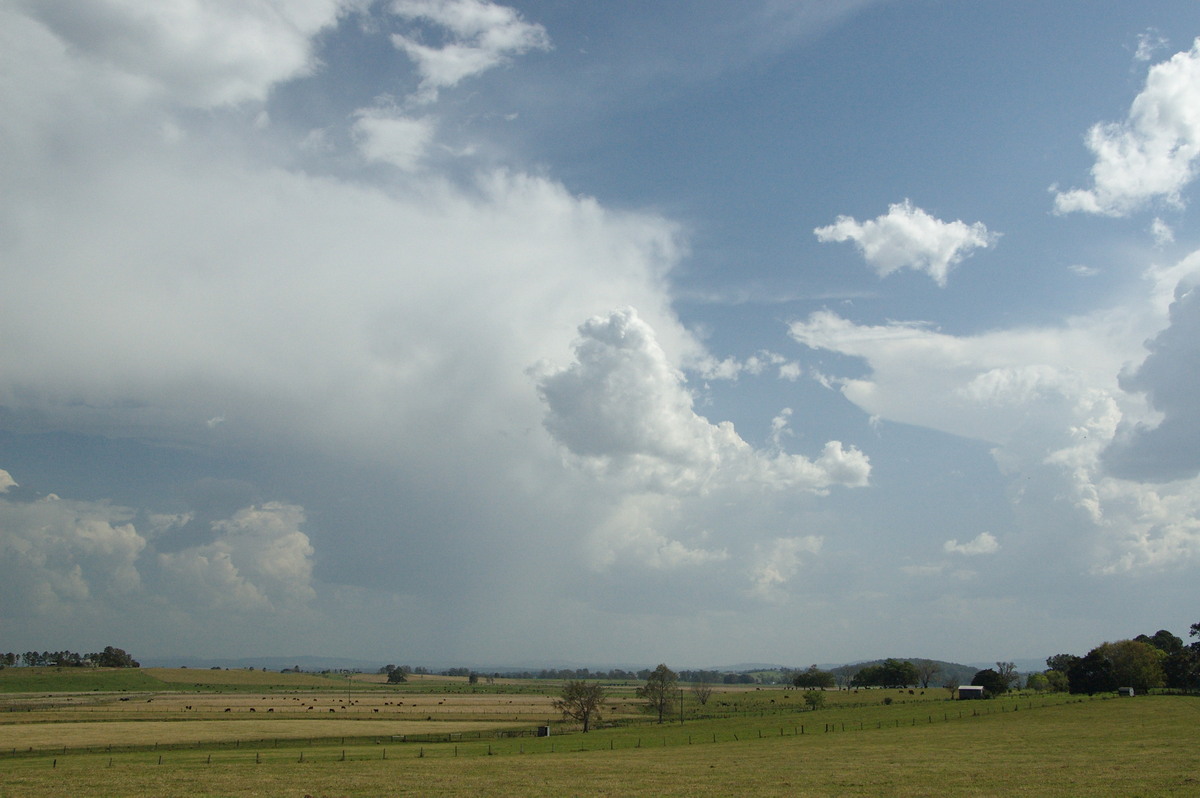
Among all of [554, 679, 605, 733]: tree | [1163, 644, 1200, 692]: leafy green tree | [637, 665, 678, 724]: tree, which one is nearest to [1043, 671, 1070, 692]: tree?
[1163, 644, 1200, 692]: leafy green tree

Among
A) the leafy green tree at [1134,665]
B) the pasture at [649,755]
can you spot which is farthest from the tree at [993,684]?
the pasture at [649,755]

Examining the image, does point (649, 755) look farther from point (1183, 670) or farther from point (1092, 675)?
point (1183, 670)

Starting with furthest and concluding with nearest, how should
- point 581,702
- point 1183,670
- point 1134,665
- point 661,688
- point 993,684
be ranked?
point 993,684 < point 661,688 < point 1183,670 < point 1134,665 < point 581,702

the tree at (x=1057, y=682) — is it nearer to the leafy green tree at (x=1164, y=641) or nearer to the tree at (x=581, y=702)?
the leafy green tree at (x=1164, y=641)

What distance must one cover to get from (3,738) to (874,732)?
3759 inches

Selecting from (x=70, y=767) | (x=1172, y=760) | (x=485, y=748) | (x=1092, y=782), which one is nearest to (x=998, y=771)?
(x=1092, y=782)

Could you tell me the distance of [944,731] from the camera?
7631 centimetres

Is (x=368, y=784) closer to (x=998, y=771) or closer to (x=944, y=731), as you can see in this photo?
(x=998, y=771)

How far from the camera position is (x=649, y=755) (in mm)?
65188

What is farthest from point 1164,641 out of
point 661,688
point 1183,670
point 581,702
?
point 581,702

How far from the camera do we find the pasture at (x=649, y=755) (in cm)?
4181

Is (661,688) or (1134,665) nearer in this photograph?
(1134,665)

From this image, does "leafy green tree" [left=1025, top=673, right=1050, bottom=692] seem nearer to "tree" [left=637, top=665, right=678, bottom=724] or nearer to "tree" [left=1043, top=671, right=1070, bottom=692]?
"tree" [left=1043, top=671, right=1070, bottom=692]

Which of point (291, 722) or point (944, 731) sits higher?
point (944, 731)
